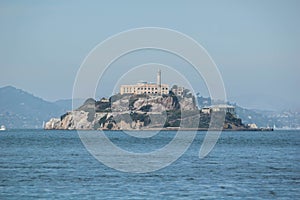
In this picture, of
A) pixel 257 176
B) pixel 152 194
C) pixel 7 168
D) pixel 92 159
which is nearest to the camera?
pixel 152 194

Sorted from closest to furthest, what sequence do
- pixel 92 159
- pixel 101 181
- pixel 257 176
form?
1. pixel 101 181
2. pixel 257 176
3. pixel 92 159

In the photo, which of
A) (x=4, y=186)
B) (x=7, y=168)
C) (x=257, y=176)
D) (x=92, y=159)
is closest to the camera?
(x=4, y=186)

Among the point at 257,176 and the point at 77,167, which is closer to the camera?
the point at 257,176

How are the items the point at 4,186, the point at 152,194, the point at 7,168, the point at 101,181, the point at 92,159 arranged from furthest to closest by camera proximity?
the point at 92,159
the point at 7,168
the point at 101,181
the point at 4,186
the point at 152,194

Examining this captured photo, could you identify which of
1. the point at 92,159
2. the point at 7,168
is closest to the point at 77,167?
the point at 7,168

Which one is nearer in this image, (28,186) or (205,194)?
(205,194)

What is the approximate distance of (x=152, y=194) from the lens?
1983 inches

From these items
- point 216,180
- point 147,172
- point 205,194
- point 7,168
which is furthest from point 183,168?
point 205,194

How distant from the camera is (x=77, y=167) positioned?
240 feet

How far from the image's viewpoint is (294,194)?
169 feet

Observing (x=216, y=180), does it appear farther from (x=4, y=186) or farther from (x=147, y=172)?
(x=4, y=186)

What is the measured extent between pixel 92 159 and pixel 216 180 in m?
30.0

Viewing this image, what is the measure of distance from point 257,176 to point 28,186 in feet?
68.8

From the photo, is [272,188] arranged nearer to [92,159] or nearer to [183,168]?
[183,168]
